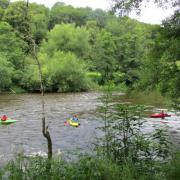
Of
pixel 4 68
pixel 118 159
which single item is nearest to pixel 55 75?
pixel 4 68

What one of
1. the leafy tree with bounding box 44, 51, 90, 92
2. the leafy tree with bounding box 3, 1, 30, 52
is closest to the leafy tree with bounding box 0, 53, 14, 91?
the leafy tree with bounding box 44, 51, 90, 92

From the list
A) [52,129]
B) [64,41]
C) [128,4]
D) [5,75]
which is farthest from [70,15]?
[128,4]

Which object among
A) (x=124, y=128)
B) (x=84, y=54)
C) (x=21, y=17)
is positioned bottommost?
(x=84, y=54)

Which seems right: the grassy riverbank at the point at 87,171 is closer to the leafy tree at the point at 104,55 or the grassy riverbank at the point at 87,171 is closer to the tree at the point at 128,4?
the tree at the point at 128,4

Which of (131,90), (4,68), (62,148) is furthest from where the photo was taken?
(4,68)

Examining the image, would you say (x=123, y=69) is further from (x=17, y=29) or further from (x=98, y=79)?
(x=17, y=29)

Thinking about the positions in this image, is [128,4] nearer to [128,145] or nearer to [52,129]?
[128,145]

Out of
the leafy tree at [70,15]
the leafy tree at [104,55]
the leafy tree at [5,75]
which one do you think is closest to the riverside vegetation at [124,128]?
the leafy tree at [5,75]

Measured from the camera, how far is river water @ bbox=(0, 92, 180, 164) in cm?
1499

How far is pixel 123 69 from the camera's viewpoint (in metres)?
58.1

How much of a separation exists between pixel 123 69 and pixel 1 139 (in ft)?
141

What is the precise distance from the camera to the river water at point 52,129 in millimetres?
14992

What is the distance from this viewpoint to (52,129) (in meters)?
19.3

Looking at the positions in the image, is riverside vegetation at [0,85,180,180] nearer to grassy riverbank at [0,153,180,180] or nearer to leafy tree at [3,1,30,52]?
grassy riverbank at [0,153,180,180]
